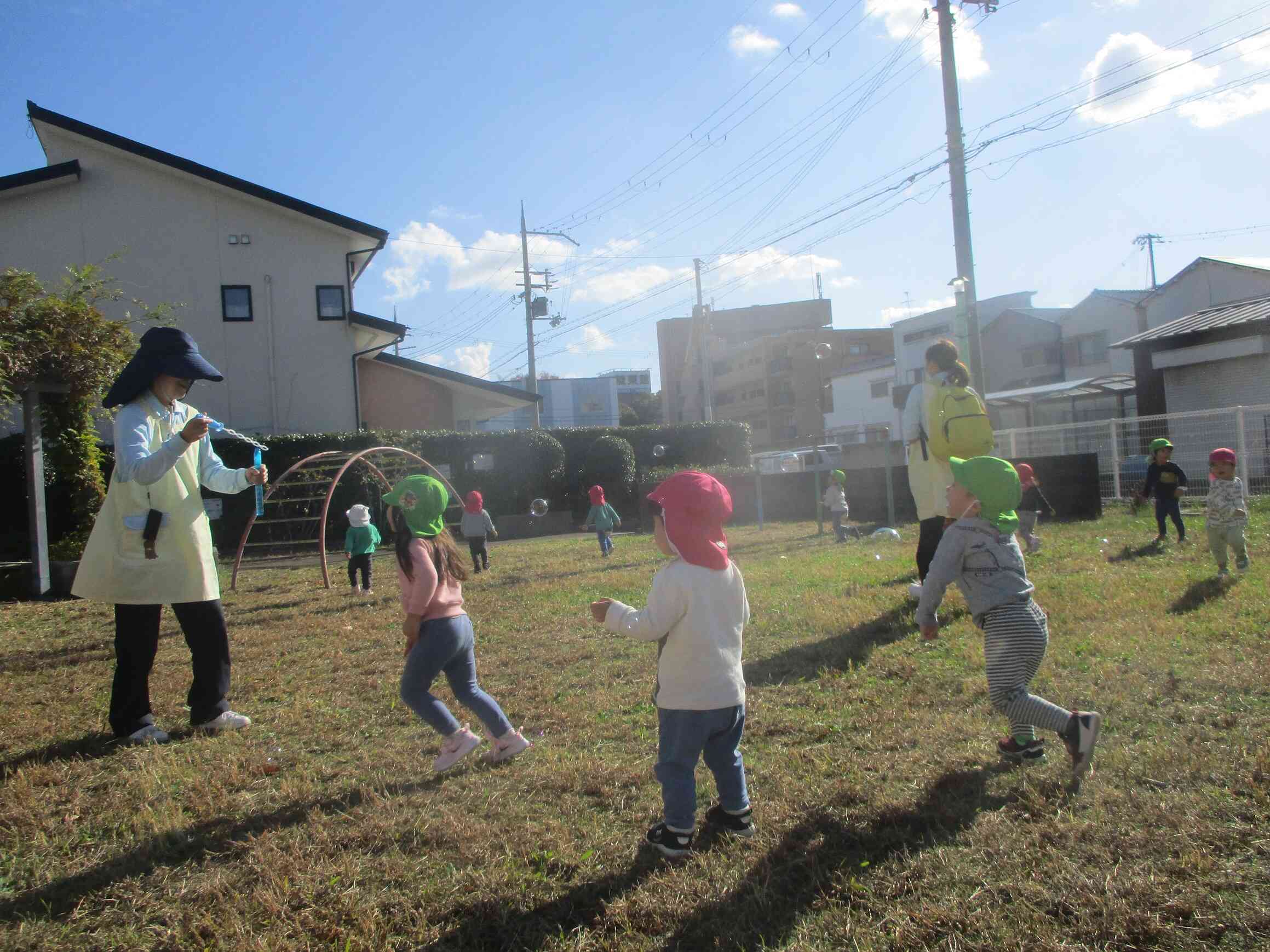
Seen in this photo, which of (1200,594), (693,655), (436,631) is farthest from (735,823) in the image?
(1200,594)

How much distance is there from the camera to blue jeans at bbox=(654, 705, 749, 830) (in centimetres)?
298

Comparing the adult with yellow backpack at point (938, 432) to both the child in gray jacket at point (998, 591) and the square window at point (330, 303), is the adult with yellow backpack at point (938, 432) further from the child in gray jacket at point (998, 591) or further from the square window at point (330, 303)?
the square window at point (330, 303)

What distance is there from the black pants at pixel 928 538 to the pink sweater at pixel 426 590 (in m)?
3.45

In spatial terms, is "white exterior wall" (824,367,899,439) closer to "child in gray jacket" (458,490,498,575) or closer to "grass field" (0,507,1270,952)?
"child in gray jacket" (458,490,498,575)

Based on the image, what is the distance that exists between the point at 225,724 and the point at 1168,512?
9.52 meters

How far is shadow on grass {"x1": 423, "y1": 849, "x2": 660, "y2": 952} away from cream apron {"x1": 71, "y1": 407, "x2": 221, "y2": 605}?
257 centimetres

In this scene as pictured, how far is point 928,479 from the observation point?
6.23 metres

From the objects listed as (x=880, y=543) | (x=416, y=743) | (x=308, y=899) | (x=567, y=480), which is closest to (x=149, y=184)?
(x=567, y=480)

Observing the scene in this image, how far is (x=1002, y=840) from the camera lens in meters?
2.92

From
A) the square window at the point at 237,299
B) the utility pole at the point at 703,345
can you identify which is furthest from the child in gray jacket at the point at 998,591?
the utility pole at the point at 703,345

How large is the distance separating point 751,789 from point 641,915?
3.29 feet

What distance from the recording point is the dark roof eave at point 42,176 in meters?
19.4

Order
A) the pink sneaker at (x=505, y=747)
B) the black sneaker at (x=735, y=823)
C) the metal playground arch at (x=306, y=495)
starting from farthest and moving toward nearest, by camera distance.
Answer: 1. the metal playground arch at (x=306, y=495)
2. the pink sneaker at (x=505, y=747)
3. the black sneaker at (x=735, y=823)

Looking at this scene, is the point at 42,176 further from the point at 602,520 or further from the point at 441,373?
the point at 602,520
